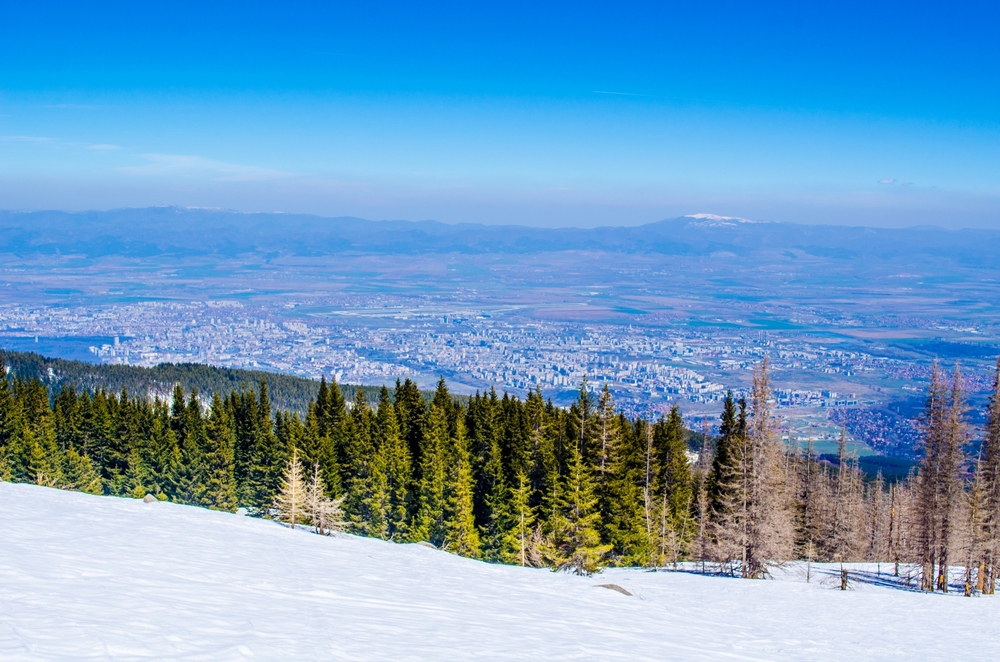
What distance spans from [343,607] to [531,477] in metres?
26.9

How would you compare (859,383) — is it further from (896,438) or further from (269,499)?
(269,499)

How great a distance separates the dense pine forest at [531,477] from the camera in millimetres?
31547

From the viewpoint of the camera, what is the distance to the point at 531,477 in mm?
38875

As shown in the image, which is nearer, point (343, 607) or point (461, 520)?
point (343, 607)

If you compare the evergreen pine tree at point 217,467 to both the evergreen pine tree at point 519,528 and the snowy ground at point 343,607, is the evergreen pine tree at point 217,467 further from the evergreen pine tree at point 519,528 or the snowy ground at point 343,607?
the snowy ground at point 343,607

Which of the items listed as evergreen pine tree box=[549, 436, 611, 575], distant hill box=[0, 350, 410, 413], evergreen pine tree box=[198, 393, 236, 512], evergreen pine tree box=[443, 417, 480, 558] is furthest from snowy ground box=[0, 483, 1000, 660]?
distant hill box=[0, 350, 410, 413]

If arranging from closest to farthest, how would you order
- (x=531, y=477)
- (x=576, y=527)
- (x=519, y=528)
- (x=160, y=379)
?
1. (x=576, y=527)
2. (x=519, y=528)
3. (x=531, y=477)
4. (x=160, y=379)

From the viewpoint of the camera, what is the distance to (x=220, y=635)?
937cm

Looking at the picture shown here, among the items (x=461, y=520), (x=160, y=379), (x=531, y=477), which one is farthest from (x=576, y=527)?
(x=160, y=379)

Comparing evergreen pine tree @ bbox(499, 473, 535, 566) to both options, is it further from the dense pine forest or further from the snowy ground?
the snowy ground

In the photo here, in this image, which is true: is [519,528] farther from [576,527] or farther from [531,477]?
[576,527]

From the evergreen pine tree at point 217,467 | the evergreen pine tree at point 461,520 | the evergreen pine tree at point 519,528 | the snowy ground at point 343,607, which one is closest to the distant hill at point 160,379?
the evergreen pine tree at point 217,467

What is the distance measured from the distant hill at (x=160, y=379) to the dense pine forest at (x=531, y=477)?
174ft

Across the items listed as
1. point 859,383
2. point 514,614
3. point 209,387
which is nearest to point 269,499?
point 514,614
